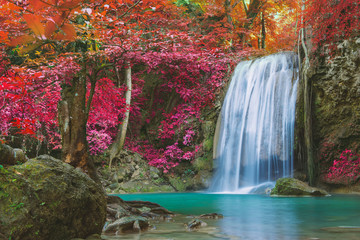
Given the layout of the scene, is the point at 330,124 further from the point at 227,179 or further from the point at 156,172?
the point at 156,172

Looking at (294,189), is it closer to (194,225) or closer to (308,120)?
(308,120)

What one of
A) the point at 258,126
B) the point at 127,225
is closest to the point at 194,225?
the point at 127,225

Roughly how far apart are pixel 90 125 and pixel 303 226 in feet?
33.8

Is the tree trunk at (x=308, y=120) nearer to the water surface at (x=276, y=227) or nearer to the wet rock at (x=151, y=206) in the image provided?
the water surface at (x=276, y=227)

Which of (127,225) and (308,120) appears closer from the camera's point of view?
(127,225)

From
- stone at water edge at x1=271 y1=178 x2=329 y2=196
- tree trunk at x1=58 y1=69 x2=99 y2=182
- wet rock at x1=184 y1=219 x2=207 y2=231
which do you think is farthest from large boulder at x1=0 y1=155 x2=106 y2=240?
stone at water edge at x1=271 y1=178 x2=329 y2=196

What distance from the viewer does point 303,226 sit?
3.87 metres

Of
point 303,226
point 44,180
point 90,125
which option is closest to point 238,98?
point 90,125

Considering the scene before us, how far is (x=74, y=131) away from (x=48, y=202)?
3.00 metres

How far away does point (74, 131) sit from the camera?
5508mm

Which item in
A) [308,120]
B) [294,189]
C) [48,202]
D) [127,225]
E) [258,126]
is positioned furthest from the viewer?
[258,126]

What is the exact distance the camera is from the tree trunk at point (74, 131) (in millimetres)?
5453

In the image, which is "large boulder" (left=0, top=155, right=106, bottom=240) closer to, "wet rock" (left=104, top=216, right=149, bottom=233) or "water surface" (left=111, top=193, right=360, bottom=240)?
"wet rock" (left=104, top=216, right=149, bottom=233)

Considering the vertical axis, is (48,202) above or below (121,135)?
below
